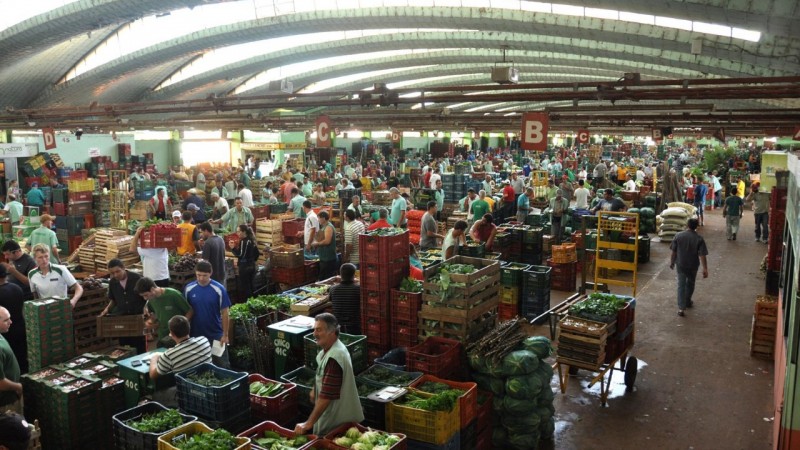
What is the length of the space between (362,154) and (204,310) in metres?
33.3

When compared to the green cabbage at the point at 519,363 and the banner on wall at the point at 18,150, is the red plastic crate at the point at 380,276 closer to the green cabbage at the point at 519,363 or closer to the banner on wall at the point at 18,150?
the green cabbage at the point at 519,363

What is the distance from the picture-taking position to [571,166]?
3528 centimetres

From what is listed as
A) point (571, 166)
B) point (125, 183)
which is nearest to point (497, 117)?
point (125, 183)

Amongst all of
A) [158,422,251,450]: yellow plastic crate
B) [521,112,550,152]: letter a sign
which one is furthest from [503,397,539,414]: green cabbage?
[521,112,550,152]: letter a sign

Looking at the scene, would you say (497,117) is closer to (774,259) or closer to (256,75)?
(774,259)

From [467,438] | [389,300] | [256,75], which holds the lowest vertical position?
[467,438]

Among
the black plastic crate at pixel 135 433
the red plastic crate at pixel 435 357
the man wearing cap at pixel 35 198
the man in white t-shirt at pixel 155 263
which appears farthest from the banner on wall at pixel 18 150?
the red plastic crate at pixel 435 357

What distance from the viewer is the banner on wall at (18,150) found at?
74.7ft

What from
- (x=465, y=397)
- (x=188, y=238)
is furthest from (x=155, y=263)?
(x=465, y=397)

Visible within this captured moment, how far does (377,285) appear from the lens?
7.64 metres

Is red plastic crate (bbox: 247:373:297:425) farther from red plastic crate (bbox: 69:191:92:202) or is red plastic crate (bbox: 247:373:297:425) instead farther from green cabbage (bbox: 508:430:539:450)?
red plastic crate (bbox: 69:191:92:202)

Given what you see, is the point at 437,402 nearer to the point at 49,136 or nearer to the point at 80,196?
the point at 80,196

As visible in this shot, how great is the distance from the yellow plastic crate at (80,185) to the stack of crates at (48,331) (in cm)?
1172

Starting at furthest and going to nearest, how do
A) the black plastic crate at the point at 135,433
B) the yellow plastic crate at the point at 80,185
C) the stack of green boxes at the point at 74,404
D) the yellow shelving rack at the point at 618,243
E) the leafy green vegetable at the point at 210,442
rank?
1. the yellow plastic crate at the point at 80,185
2. the yellow shelving rack at the point at 618,243
3. the stack of green boxes at the point at 74,404
4. the black plastic crate at the point at 135,433
5. the leafy green vegetable at the point at 210,442
